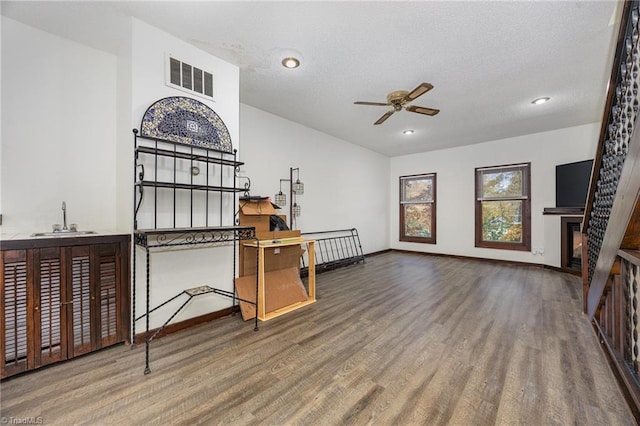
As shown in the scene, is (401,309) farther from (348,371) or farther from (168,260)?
(168,260)

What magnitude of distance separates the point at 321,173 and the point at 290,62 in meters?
2.50

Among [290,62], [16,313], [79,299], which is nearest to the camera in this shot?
[16,313]

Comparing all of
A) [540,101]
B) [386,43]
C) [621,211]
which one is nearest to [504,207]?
[540,101]

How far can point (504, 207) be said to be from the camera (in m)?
5.45

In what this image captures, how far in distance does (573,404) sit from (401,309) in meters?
1.51

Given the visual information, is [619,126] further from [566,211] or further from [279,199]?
[279,199]

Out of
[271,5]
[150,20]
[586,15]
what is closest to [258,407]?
[271,5]

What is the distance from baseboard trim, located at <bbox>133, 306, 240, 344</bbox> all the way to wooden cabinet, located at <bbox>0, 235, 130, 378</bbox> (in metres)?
0.12

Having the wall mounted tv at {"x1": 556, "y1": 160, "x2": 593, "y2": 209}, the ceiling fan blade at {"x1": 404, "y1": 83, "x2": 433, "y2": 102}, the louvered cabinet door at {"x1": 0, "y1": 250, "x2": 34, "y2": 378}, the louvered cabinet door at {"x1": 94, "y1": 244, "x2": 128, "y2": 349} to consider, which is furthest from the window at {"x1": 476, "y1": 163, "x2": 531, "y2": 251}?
the louvered cabinet door at {"x1": 0, "y1": 250, "x2": 34, "y2": 378}

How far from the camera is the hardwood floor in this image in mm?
1407

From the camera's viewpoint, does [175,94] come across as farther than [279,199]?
No

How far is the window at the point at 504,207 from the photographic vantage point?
519 cm

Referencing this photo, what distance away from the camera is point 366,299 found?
322 cm

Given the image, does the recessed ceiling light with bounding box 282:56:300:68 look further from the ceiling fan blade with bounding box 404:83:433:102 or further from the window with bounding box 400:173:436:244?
the window with bounding box 400:173:436:244
